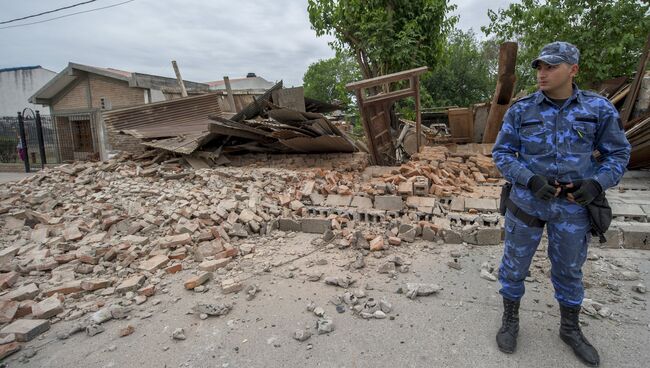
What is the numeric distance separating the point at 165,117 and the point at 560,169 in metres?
8.24

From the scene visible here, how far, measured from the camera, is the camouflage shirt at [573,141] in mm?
2180

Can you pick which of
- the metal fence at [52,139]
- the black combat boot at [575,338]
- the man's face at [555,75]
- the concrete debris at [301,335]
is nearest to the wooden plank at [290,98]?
the concrete debris at [301,335]

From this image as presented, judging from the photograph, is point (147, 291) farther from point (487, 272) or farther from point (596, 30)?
point (596, 30)

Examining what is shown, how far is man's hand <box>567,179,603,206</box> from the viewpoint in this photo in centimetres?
210

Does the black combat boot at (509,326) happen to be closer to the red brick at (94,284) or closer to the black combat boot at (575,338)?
the black combat boot at (575,338)

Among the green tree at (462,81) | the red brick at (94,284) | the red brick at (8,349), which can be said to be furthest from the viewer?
the green tree at (462,81)

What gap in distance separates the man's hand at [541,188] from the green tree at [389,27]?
290 inches

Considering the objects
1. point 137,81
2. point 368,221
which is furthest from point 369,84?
point 137,81

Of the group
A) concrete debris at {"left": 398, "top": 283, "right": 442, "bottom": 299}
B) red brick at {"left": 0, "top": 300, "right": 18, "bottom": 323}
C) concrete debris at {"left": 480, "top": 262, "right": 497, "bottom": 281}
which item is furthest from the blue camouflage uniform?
red brick at {"left": 0, "top": 300, "right": 18, "bottom": 323}

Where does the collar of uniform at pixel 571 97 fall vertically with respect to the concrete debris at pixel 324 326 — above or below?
above

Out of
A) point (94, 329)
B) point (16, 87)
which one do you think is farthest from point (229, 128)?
point (16, 87)

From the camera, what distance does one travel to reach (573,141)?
2207mm

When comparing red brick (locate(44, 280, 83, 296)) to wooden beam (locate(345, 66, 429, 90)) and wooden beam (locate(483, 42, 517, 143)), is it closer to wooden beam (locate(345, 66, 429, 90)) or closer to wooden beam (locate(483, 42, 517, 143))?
wooden beam (locate(345, 66, 429, 90))

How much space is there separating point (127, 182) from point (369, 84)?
4.81 m
